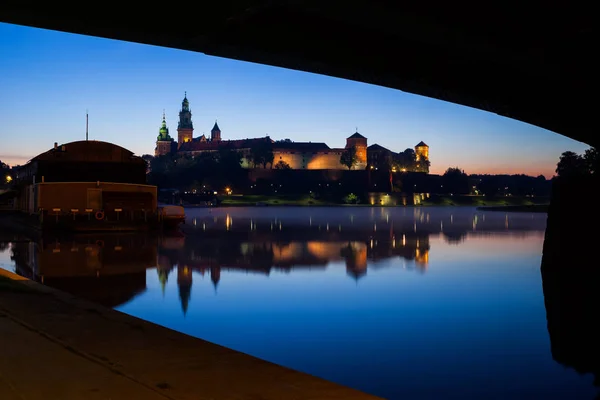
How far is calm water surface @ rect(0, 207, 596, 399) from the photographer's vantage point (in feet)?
42.0

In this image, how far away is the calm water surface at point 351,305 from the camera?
1281 cm

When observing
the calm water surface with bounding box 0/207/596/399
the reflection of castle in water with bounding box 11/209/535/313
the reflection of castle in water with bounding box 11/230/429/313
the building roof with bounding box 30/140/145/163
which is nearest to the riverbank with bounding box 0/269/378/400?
the calm water surface with bounding box 0/207/596/399

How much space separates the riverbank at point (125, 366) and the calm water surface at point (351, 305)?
9.61 ft

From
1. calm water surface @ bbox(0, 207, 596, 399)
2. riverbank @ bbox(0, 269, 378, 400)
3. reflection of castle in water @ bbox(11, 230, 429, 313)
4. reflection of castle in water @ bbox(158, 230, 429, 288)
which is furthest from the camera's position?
reflection of castle in water @ bbox(158, 230, 429, 288)

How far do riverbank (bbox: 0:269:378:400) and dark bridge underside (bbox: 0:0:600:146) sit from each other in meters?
6.67

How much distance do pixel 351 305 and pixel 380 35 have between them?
9.31 metres

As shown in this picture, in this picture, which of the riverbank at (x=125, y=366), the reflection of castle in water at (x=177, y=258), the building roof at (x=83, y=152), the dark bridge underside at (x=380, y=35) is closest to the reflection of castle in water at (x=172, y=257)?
the reflection of castle in water at (x=177, y=258)

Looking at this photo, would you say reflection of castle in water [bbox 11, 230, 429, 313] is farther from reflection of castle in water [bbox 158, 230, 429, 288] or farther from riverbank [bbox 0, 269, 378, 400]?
riverbank [bbox 0, 269, 378, 400]

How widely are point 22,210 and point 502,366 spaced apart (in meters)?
60.4

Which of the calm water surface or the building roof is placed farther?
the building roof

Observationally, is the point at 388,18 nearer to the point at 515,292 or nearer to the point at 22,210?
the point at 515,292

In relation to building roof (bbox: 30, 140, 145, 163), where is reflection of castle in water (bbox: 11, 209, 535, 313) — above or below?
below

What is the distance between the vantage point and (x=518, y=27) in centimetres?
1302

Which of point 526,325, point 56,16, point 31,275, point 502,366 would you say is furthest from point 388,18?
point 31,275
